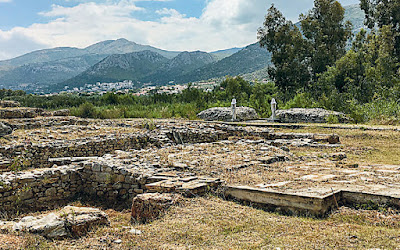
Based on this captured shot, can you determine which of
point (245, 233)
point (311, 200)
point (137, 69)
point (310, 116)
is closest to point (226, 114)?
point (310, 116)

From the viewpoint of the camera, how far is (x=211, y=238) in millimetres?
3990

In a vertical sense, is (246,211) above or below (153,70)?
below

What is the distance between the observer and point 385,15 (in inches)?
990

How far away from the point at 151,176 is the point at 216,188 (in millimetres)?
1287

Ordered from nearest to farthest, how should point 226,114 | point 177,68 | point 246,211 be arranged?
point 246,211 → point 226,114 → point 177,68

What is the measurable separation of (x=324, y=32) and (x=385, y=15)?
445 cm

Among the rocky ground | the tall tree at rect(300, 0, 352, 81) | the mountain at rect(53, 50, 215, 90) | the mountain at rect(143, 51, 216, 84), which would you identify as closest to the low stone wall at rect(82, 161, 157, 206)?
the rocky ground

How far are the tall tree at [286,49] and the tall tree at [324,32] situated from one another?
840mm

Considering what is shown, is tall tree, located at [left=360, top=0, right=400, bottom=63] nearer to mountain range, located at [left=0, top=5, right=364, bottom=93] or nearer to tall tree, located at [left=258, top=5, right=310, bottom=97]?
tall tree, located at [left=258, top=5, right=310, bottom=97]

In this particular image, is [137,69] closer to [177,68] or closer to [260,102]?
[177,68]

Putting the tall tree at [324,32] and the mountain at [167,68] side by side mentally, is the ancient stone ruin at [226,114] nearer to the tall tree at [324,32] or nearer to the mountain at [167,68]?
the tall tree at [324,32]

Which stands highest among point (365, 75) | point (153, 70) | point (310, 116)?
point (153, 70)

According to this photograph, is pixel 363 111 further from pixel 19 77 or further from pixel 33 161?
pixel 19 77

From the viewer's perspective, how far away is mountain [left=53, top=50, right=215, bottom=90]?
531 ft
